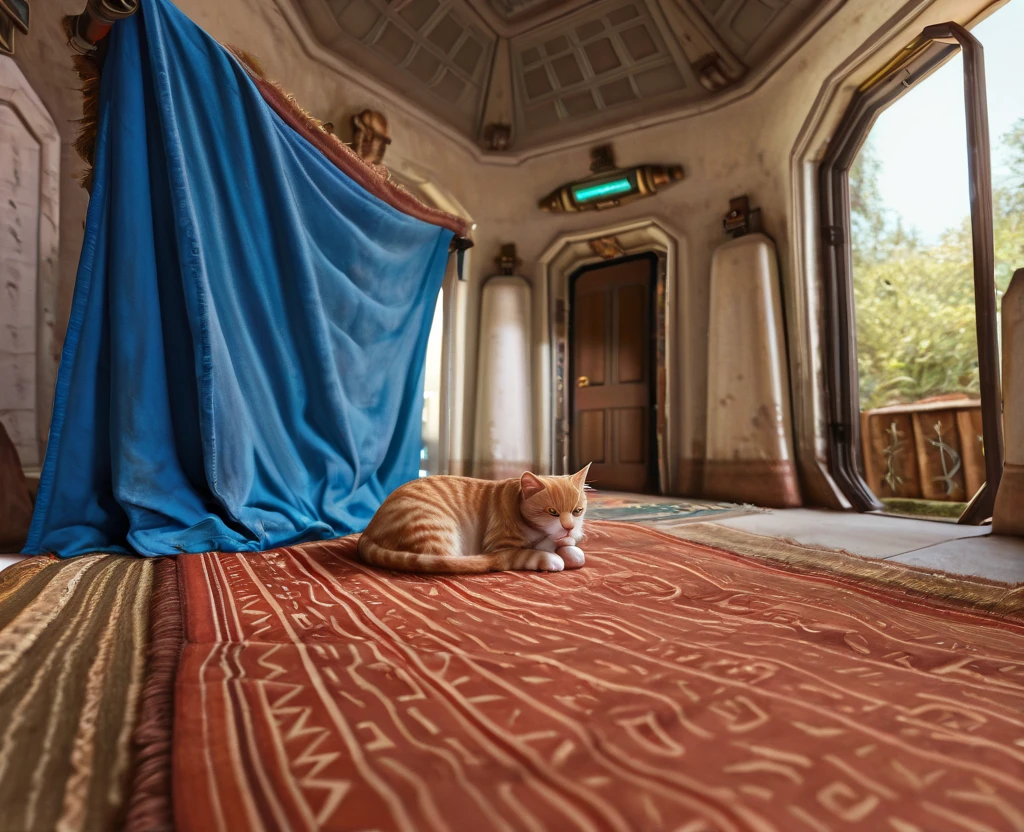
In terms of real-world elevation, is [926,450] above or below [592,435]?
below

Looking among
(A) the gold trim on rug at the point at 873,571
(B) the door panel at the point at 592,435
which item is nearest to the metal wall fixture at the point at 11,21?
(A) the gold trim on rug at the point at 873,571

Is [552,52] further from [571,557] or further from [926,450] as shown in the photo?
[571,557]

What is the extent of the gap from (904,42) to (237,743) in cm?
468

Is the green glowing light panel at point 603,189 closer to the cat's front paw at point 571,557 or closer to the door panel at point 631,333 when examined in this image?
the door panel at point 631,333

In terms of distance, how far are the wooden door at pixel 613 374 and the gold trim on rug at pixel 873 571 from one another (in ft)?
9.22

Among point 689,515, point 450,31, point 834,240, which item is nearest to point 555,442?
point 689,515

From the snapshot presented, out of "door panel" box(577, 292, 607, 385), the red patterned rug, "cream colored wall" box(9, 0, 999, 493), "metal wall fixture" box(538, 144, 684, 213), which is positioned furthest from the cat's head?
"metal wall fixture" box(538, 144, 684, 213)

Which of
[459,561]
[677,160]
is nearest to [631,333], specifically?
[677,160]

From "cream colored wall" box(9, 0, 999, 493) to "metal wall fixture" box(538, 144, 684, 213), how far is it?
10 cm

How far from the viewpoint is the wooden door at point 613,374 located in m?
5.17

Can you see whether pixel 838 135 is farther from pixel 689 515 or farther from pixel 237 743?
pixel 237 743

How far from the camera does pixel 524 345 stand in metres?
5.38

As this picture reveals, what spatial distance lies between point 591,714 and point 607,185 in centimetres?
501

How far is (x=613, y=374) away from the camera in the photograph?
17.6 feet
